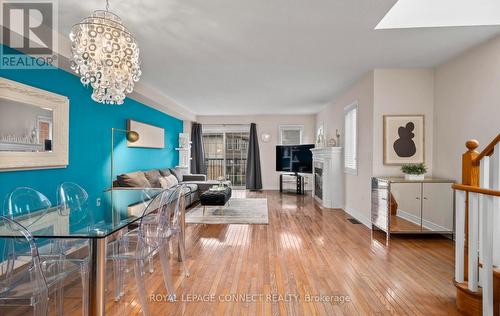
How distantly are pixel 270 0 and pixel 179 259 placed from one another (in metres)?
2.98

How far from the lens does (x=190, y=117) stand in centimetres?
814

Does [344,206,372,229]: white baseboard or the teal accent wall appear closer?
the teal accent wall

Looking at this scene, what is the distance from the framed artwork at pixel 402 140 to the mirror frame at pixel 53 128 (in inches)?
188

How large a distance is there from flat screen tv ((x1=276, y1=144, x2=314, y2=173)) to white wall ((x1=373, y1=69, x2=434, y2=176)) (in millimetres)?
3498

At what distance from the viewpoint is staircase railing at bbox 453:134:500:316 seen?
6.13 ft

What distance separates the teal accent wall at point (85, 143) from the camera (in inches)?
111

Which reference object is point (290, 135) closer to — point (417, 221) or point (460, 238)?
point (417, 221)

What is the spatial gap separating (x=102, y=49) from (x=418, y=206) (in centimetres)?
435

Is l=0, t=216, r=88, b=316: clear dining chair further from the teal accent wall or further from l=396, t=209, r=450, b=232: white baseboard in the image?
l=396, t=209, r=450, b=232: white baseboard

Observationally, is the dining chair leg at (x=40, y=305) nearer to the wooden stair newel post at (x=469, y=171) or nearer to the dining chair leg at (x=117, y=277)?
the dining chair leg at (x=117, y=277)

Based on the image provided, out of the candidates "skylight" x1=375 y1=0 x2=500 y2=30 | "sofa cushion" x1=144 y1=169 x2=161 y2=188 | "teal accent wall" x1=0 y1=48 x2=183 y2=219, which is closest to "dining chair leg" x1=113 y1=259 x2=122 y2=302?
"teal accent wall" x1=0 y1=48 x2=183 y2=219

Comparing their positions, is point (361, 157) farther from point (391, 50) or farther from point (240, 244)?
point (240, 244)

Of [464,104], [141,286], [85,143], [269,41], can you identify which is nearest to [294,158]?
[464,104]

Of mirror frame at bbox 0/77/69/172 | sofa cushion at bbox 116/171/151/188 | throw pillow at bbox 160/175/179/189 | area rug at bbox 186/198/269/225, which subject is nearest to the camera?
mirror frame at bbox 0/77/69/172
